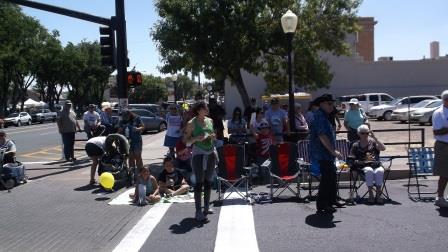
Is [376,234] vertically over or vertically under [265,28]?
under

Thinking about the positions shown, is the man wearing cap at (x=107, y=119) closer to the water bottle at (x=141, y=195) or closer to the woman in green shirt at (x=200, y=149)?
the water bottle at (x=141, y=195)

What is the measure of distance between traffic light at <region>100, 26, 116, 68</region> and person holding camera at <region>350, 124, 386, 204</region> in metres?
7.73

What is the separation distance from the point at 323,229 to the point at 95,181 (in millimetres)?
6258

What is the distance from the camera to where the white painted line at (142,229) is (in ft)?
21.9

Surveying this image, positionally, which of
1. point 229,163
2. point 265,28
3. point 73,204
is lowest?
point 73,204

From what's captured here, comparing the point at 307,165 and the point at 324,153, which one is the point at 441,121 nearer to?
the point at 324,153

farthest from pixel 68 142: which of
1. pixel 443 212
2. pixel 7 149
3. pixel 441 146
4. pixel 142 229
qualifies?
pixel 443 212

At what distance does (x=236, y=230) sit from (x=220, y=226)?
32cm

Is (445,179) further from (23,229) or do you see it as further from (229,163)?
(23,229)

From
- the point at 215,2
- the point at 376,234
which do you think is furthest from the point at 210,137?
the point at 215,2

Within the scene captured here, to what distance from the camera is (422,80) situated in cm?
4669

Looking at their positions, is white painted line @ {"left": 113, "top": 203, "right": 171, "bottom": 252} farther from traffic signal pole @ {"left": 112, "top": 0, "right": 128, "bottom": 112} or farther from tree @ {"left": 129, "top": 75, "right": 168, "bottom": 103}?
tree @ {"left": 129, "top": 75, "right": 168, "bottom": 103}

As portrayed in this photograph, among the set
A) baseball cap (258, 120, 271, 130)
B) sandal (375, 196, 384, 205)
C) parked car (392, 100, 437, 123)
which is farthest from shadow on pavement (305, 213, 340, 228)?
parked car (392, 100, 437, 123)

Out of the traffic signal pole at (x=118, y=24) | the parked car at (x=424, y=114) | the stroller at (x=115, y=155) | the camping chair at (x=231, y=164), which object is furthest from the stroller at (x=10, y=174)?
the parked car at (x=424, y=114)
